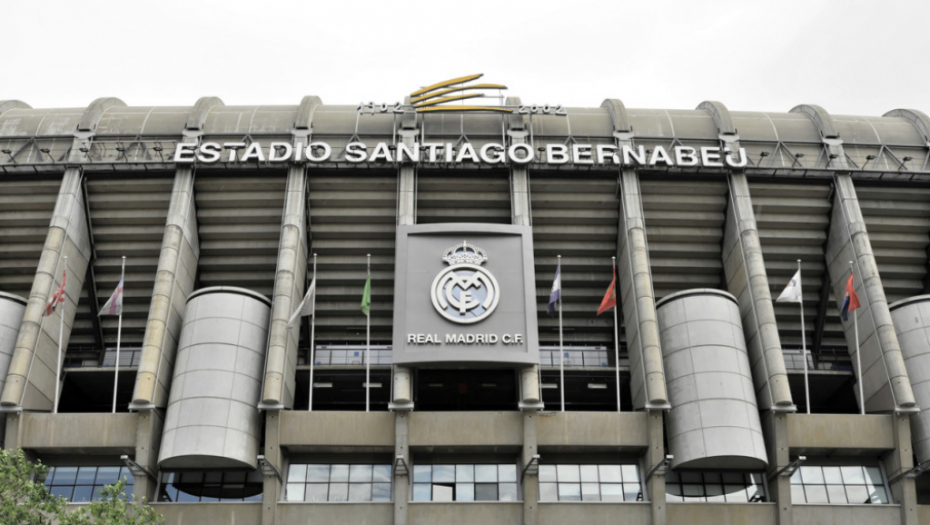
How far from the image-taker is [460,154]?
51.7 m

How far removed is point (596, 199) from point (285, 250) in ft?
56.7

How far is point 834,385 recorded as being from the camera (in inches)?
2096

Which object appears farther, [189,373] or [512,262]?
[512,262]

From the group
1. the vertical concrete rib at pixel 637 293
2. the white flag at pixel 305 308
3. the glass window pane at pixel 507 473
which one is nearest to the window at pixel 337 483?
the glass window pane at pixel 507 473

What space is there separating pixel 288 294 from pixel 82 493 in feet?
45.0

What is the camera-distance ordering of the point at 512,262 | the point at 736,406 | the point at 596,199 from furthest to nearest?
the point at 596,199 < the point at 512,262 < the point at 736,406

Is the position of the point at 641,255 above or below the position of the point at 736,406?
above

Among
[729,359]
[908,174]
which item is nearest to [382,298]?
[729,359]

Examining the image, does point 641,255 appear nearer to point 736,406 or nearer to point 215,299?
point 736,406

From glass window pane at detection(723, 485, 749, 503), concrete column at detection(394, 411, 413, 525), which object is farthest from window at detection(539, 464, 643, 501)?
concrete column at detection(394, 411, 413, 525)

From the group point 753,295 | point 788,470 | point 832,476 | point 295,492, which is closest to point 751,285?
point 753,295

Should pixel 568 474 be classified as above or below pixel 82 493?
above

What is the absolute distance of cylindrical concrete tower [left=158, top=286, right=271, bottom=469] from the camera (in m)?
43.2

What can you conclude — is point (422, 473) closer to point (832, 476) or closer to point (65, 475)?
point (65, 475)
